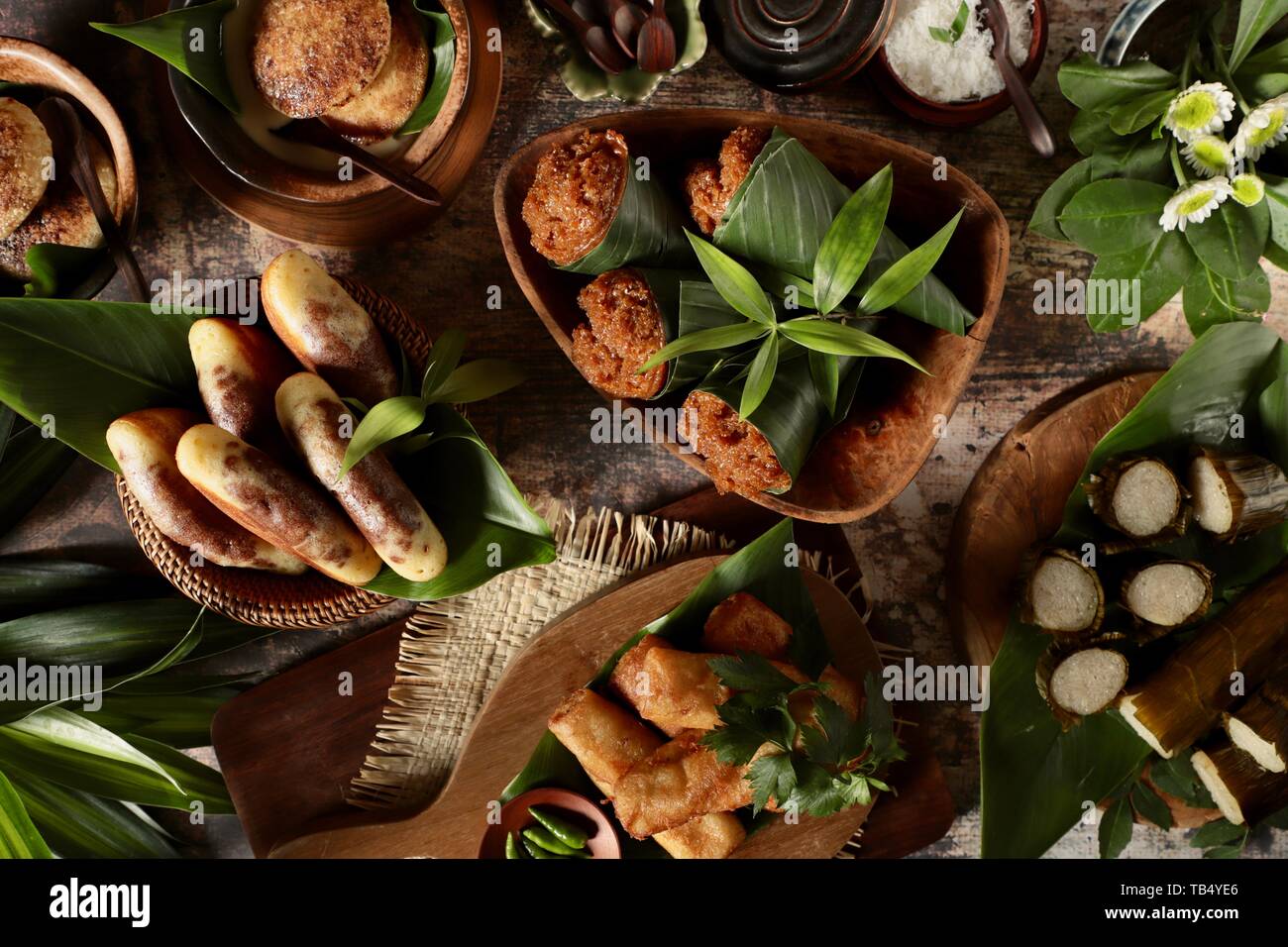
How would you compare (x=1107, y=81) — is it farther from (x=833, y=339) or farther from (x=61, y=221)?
(x=61, y=221)

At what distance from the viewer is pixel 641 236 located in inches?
64.8

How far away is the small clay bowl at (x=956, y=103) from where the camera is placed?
1818mm

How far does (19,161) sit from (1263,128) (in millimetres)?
2298

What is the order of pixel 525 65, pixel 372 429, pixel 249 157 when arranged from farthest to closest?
pixel 525 65, pixel 249 157, pixel 372 429

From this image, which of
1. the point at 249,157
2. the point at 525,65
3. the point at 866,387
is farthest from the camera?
the point at 525,65

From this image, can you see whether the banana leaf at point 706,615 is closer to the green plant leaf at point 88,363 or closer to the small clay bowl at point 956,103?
the small clay bowl at point 956,103

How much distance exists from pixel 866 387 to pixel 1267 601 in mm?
919

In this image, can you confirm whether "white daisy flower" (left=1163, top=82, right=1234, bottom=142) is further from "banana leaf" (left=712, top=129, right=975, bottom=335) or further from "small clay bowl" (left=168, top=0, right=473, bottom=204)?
"small clay bowl" (left=168, top=0, right=473, bottom=204)

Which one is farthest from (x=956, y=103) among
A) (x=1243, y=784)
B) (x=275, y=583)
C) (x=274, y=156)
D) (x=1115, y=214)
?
(x=275, y=583)

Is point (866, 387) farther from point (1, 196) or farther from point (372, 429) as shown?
point (1, 196)

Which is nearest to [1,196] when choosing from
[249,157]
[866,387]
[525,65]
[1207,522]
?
[249,157]

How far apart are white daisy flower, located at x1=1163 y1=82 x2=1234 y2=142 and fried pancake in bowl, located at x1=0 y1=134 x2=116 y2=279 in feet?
6.80

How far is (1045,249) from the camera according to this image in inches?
79.0

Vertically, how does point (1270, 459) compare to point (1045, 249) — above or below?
below
